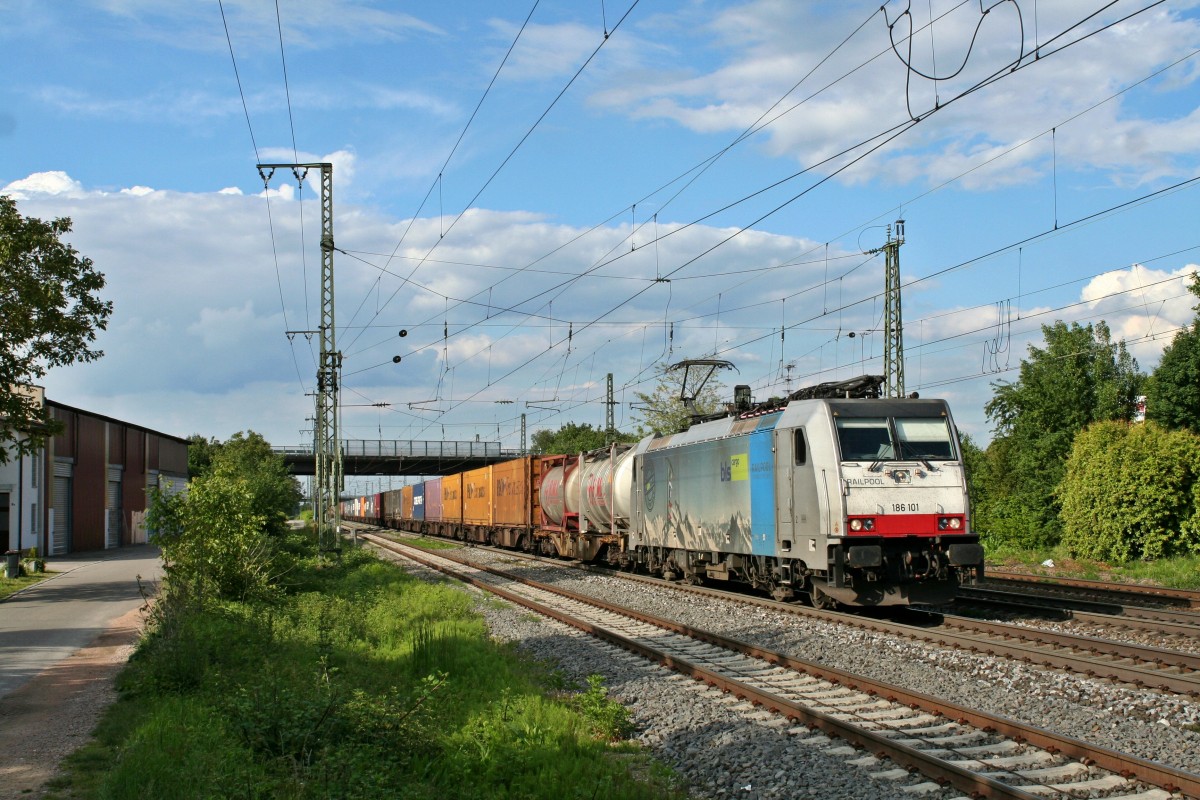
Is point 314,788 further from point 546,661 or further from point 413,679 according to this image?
point 546,661

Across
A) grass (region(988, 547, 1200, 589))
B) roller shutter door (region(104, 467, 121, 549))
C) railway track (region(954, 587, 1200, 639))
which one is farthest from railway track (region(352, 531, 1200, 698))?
roller shutter door (region(104, 467, 121, 549))

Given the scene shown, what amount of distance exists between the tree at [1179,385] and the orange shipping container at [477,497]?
25368 millimetres

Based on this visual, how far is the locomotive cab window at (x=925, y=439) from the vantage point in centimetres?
1498

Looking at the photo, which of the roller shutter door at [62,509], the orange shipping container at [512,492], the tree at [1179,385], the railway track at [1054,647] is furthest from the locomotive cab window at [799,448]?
the roller shutter door at [62,509]

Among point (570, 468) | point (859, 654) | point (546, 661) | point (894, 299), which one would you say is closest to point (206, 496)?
point (546, 661)

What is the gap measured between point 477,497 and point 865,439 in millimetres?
30396

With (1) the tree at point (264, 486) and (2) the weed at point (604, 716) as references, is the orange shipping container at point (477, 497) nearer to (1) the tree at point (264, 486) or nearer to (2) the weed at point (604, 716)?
(1) the tree at point (264, 486)

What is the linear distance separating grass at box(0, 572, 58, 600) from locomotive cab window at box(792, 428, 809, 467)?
59.0 feet

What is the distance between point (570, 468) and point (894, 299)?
1092cm

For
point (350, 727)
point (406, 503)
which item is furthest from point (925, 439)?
point (406, 503)

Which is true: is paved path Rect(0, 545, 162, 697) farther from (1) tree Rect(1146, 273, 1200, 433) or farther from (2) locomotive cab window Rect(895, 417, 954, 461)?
(1) tree Rect(1146, 273, 1200, 433)

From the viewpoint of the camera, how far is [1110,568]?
75.4ft

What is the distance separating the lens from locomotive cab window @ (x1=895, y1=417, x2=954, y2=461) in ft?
49.1

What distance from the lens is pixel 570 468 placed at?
100 feet
